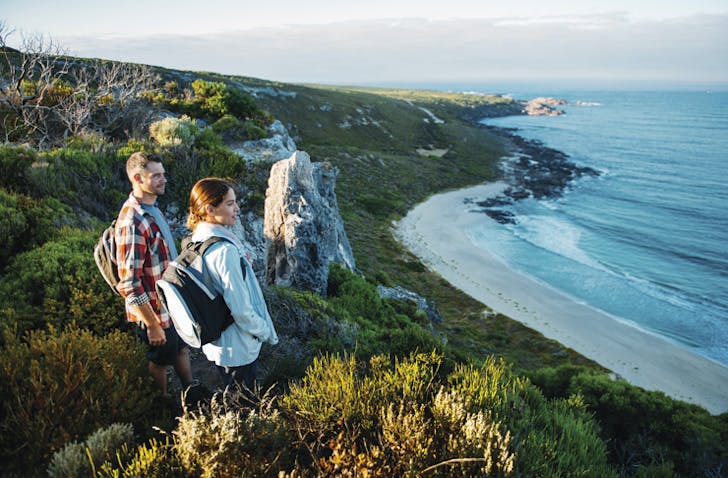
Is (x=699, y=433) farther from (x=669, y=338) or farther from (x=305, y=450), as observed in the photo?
(x=669, y=338)

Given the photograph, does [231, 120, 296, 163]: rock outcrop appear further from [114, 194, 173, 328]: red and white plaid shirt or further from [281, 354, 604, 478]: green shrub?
[281, 354, 604, 478]: green shrub

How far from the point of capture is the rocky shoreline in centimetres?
4866

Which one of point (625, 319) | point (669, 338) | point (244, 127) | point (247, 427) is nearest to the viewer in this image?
point (247, 427)

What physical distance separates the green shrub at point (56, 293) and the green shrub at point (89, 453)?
2.64 m

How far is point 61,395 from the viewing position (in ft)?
11.2


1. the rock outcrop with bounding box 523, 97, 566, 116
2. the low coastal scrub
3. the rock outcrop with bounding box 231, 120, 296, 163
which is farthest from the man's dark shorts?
the rock outcrop with bounding box 523, 97, 566, 116

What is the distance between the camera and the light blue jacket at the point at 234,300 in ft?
11.0

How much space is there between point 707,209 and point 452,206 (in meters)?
27.3

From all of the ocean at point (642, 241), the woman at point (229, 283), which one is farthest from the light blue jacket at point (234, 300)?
the ocean at point (642, 241)

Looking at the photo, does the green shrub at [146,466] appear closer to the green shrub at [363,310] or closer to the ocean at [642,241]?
the green shrub at [363,310]

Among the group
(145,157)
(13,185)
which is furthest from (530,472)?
(13,185)

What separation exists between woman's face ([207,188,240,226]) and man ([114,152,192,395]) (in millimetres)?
823

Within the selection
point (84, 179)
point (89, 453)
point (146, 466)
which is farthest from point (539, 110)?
point (89, 453)

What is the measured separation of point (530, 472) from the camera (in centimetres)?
331
